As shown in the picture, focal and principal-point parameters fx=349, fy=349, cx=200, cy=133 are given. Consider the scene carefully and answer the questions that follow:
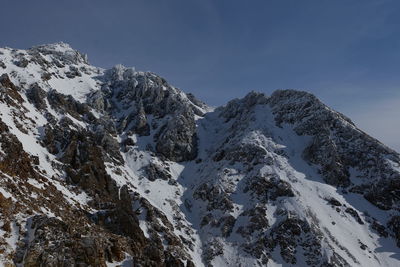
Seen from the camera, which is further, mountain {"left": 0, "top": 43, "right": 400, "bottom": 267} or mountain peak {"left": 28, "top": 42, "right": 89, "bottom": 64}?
mountain peak {"left": 28, "top": 42, "right": 89, "bottom": 64}

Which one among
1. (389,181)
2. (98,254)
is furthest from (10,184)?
(389,181)

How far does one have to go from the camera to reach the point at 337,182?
3403 inches

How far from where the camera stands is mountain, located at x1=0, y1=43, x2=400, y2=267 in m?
46.1

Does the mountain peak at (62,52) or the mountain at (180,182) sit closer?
the mountain at (180,182)

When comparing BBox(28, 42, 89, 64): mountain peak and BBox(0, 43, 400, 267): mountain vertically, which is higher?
BBox(28, 42, 89, 64): mountain peak

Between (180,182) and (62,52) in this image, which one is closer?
(180,182)

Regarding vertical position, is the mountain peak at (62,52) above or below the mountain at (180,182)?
above

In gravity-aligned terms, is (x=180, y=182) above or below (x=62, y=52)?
below

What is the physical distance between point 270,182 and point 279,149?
51.3 feet

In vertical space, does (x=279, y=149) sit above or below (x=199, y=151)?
below

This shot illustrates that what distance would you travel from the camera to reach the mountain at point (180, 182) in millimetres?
46125

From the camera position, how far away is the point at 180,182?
9569 cm

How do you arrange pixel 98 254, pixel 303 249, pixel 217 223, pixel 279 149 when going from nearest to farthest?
pixel 98 254 < pixel 303 249 < pixel 217 223 < pixel 279 149

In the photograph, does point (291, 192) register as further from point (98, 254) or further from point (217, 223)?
point (98, 254)
